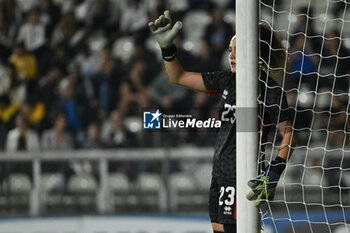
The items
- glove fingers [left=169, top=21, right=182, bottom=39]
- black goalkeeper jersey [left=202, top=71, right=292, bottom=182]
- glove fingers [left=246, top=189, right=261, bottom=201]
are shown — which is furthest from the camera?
black goalkeeper jersey [left=202, top=71, right=292, bottom=182]

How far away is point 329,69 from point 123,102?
2278 millimetres

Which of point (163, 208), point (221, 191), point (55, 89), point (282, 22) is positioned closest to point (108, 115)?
point (55, 89)

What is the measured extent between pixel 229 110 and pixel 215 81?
20cm

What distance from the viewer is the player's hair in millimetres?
3887

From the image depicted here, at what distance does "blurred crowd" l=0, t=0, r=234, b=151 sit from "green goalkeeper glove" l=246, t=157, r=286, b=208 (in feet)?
10.3

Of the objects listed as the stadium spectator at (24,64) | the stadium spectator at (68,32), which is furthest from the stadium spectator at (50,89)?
the stadium spectator at (68,32)

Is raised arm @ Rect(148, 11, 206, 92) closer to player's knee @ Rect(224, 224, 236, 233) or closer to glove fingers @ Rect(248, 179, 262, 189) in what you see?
glove fingers @ Rect(248, 179, 262, 189)

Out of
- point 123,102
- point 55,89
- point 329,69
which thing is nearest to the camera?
point 329,69

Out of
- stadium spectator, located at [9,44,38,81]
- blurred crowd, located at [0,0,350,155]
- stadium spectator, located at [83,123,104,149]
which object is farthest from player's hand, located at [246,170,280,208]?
stadium spectator, located at [9,44,38,81]

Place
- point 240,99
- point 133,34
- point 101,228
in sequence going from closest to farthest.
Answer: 1. point 240,99
2. point 101,228
3. point 133,34

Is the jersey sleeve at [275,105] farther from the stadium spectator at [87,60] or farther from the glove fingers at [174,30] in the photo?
the stadium spectator at [87,60]

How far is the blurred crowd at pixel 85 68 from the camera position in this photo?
7871 millimetres

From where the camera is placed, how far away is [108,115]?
26.7 ft

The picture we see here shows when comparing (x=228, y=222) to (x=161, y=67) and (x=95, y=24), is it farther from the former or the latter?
(x=95, y=24)
